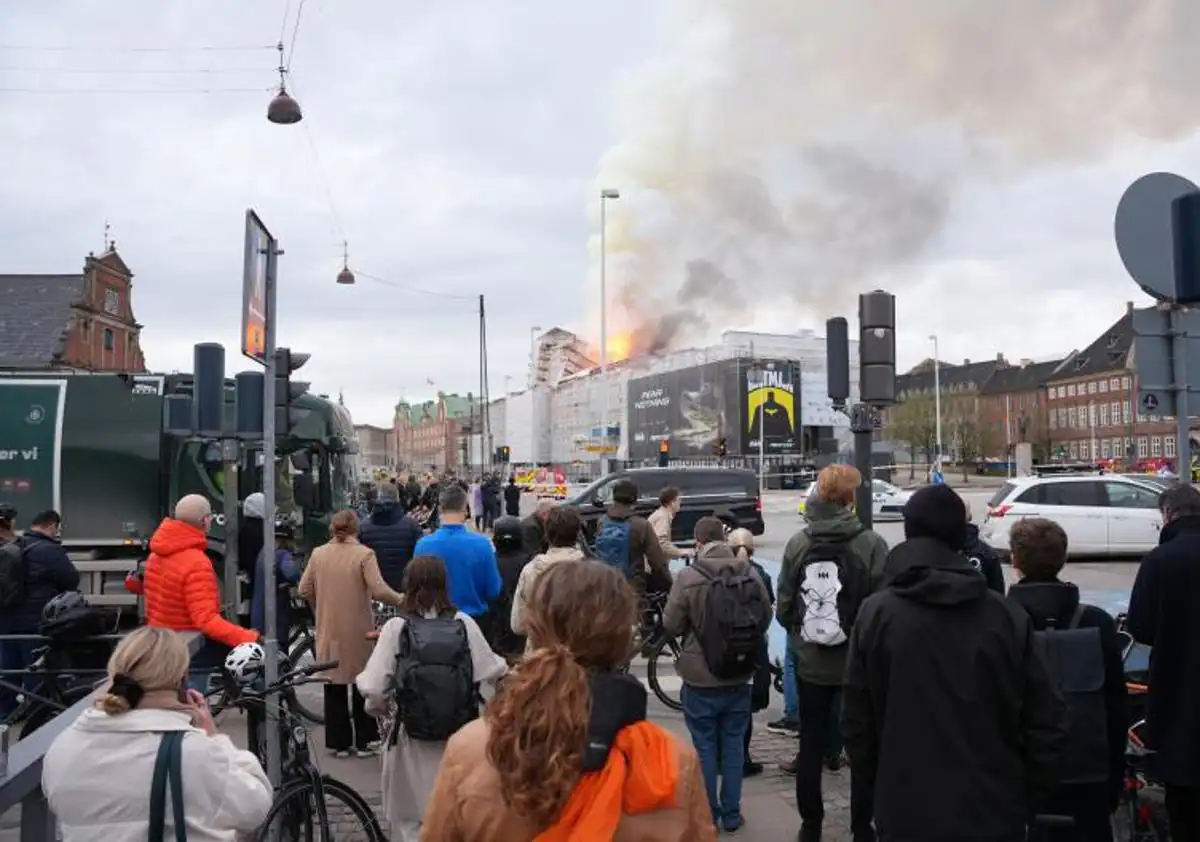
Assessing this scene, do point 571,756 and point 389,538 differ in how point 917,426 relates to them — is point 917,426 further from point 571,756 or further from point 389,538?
point 571,756

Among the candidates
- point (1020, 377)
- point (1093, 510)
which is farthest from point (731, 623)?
point (1020, 377)

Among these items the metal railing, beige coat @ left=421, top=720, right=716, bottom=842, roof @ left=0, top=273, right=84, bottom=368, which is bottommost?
the metal railing

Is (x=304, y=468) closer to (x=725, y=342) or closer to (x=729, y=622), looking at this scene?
(x=729, y=622)

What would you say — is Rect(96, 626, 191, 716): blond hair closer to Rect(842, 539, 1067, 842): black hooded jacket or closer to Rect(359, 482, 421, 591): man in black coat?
Rect(842, 539, 1067, 842): black hooded jacket

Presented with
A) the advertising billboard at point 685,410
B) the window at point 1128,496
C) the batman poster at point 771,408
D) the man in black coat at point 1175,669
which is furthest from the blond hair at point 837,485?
the batman poster at point 771,408

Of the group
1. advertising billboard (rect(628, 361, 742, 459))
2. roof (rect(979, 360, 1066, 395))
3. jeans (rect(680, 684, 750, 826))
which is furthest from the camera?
roof (rect(979, 360, 1066, 395))

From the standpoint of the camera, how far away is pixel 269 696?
459cm

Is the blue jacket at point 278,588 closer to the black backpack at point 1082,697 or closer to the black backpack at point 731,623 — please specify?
the black backpack at point 731,623

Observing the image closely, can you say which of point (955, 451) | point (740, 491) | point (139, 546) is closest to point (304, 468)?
point (139, 546)

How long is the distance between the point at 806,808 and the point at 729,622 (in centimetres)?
100

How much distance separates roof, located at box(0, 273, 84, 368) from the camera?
4834 cm

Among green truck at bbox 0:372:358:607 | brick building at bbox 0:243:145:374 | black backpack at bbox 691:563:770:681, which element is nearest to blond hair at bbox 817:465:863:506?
black backpack at bbox 691:563:770:681

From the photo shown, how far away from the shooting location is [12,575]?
25.5 ft

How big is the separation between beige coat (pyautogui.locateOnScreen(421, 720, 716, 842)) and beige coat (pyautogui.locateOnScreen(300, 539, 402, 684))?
462cm
